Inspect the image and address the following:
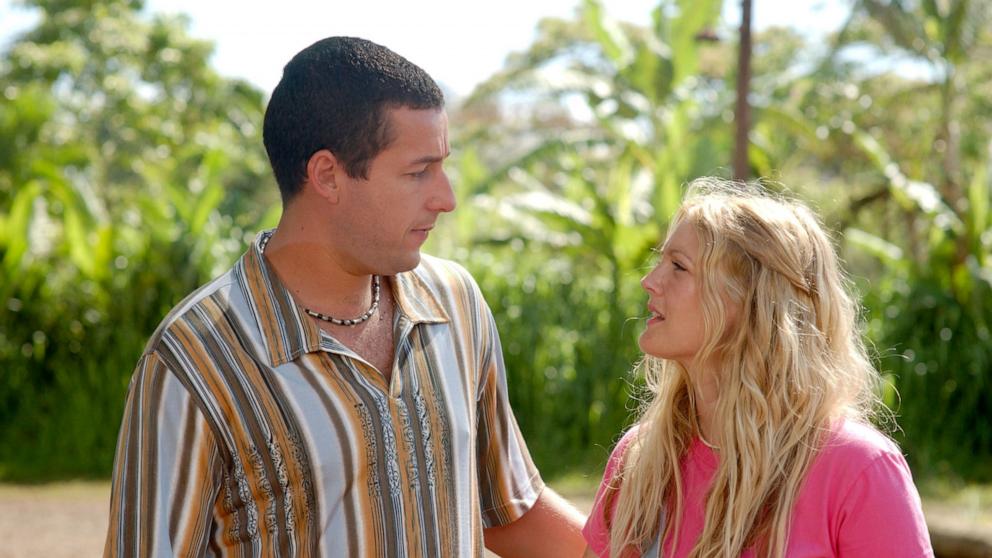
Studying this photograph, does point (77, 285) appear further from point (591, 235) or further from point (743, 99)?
point (743, 99)

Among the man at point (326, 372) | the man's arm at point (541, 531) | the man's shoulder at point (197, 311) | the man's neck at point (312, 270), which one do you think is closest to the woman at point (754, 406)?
the man's arm at point (541, 531)

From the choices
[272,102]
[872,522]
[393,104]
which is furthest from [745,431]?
[272,102]

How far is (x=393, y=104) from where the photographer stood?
7.13 feet

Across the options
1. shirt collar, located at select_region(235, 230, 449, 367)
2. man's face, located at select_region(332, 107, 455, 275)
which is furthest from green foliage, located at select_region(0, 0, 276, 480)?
man's face, located at select_region(332, 107, 455, 275)

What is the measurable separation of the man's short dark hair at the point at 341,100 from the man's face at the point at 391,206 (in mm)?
22

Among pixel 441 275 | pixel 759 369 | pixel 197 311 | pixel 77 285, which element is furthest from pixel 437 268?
pixel 77 285

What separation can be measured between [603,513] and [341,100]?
95 cm

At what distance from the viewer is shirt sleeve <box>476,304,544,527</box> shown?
8.18ft

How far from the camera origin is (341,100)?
215 cm

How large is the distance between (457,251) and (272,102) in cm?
843

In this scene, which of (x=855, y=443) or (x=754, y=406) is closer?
(x=855, y=443)

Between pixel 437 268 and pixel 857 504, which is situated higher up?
pixel 437 268

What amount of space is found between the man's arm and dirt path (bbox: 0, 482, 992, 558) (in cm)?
502

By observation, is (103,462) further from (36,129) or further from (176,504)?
(176,504)
